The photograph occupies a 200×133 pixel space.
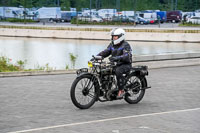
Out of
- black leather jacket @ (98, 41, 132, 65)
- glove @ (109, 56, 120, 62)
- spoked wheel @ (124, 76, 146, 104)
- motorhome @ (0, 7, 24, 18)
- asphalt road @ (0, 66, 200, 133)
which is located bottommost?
asphalt road @ (0, 66, 200, 133)

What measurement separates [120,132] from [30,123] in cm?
149

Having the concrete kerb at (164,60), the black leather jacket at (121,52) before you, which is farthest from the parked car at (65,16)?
the black leather jacket at (121,52)

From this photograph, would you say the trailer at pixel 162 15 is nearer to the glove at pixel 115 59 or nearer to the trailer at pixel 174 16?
the trailer at pixel 174 16

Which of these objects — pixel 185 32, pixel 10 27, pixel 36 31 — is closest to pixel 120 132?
pixel 185 32

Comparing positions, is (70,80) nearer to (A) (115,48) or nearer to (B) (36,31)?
(A) (115,48)

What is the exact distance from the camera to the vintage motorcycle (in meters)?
9.30

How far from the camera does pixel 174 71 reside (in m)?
17.0

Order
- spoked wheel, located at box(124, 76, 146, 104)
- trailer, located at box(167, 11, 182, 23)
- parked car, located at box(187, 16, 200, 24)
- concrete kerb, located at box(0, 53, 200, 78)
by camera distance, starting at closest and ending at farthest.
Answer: spoked wheel, located at box(124, 76, 146, 104) → concrete kerb, located at box(0, 53, 200, 78) → parked car, located at box(187, 16, 200, 24) → trailer, located at box(167, 11, 182, 23)

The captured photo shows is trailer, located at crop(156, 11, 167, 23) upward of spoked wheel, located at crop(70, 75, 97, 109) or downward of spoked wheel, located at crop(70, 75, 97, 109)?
upward

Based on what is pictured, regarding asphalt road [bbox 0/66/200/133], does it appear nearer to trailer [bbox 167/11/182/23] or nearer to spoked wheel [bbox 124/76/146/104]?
spoked wheel [bbox 124/76/146/104]

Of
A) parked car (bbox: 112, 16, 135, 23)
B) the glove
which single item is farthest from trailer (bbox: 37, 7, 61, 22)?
the glove

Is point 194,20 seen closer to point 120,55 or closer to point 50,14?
point 50,14

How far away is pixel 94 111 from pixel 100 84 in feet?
1.89

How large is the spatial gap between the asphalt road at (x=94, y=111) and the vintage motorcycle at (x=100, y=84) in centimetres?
21
